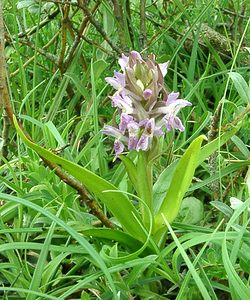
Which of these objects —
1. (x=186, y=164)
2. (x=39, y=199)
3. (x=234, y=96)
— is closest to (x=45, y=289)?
(x=39, y=199)

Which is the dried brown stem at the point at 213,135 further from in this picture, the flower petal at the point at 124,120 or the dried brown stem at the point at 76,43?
the dried brown stem at the point at 76,43

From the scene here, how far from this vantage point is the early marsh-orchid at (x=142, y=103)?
1.04 metres

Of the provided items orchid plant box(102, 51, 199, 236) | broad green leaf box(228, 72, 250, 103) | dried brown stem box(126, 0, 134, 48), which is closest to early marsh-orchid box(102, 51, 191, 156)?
orchid plant box(102, 51, 199, 236)

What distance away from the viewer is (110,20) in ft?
5.99

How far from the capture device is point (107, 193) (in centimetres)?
105

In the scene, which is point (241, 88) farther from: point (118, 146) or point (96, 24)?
point (96, 24)

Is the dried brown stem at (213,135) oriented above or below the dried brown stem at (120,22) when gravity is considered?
below

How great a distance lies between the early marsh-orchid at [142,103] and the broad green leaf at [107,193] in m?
0.07

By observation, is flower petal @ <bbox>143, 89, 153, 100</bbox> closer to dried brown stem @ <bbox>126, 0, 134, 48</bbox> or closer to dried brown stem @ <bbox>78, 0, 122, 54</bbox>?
dried brown stem @ <bbox>78, 0, 122, 54</bbox>

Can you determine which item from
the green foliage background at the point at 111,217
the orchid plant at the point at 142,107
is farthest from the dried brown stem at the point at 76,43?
the orchid plant at the point at 142,107

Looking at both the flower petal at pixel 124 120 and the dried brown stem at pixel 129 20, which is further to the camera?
the dried brown stem at pixel 129 20

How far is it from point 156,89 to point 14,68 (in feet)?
3.72

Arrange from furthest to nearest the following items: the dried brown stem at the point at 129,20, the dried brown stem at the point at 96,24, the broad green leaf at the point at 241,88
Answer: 1. the dried brown stem at the point at 129,20
2. the dried brown stem at the point at 96,24
3. the broad green leaf at the point at 241,88

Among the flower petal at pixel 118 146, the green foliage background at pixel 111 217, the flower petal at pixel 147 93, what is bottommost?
the green foliage background at pixel 111 217
